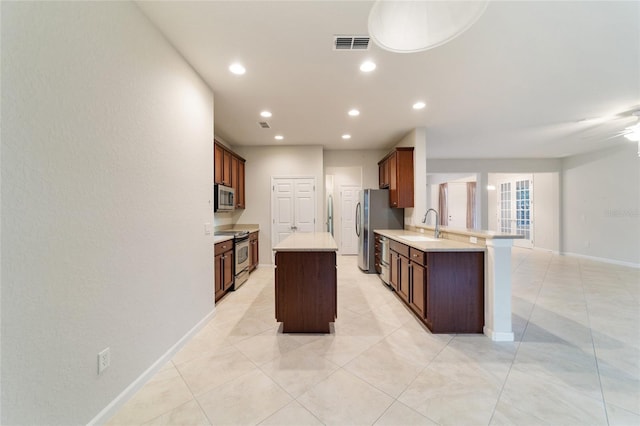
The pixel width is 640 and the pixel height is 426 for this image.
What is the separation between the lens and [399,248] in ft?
11.0

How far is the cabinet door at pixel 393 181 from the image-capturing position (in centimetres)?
447

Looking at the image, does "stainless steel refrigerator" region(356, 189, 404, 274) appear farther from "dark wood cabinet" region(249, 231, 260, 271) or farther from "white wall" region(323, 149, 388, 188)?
"dark wood cabinet" region(249, 231, 260, 271)

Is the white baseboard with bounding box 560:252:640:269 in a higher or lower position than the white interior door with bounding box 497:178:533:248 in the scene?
lower

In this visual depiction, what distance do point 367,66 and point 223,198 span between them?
2.99m

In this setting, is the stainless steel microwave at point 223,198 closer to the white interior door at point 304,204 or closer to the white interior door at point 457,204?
the white interior door at point 304,204

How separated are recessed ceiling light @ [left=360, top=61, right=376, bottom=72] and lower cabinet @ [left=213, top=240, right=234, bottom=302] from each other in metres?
2.82

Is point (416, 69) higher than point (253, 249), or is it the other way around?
point (416, 69)

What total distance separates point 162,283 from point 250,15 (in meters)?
2.24

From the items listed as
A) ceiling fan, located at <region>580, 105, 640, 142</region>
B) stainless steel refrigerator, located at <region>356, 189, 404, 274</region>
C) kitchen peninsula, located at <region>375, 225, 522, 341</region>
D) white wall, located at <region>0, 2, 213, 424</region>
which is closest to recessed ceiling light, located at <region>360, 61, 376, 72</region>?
white wall, located at <region>0, 2, 213, 424</region>

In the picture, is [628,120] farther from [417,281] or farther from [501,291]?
[417,281]

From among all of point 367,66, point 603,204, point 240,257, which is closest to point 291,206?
point 240,257

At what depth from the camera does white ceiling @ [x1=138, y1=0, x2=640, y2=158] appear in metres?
1.81

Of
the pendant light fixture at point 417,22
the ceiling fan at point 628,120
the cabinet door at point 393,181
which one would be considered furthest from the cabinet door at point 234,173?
the ceiling fan at point 628,120

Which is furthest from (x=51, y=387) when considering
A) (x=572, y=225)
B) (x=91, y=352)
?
(x=572, y=225)
